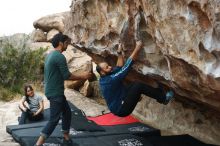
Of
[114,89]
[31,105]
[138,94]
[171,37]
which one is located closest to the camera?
[171,37]

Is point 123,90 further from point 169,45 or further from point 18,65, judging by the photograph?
point 18,65

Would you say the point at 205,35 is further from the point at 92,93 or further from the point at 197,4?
the point at 92,93

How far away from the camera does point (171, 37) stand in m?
5.96

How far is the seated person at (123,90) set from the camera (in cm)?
683

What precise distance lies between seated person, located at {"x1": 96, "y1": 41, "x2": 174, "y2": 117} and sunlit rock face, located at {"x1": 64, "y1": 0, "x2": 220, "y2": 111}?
0.26 m

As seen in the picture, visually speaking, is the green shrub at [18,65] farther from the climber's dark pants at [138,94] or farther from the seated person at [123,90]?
the climber's dark pants at [138,94]

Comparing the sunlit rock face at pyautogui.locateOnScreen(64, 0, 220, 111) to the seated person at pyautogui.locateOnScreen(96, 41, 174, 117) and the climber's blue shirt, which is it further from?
the climber's blue shirt

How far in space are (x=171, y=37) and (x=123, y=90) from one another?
5.14 ft

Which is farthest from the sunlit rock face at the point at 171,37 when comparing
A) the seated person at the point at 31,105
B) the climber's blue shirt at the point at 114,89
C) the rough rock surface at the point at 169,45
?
the seated person at the point at 31,105

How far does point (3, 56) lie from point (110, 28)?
7.49 metres

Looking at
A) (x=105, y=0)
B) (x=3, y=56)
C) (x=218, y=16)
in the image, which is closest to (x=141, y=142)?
(x=105, y=0)

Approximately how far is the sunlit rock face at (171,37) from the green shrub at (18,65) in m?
6.24

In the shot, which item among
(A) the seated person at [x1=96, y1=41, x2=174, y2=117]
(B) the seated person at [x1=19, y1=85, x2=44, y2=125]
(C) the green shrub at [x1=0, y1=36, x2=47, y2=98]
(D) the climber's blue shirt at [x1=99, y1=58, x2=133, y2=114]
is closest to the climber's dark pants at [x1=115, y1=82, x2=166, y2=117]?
(A) the seated person at [x1=96, y1=41, x2=174, y2=117]

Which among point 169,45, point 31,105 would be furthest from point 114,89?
point 31,105
